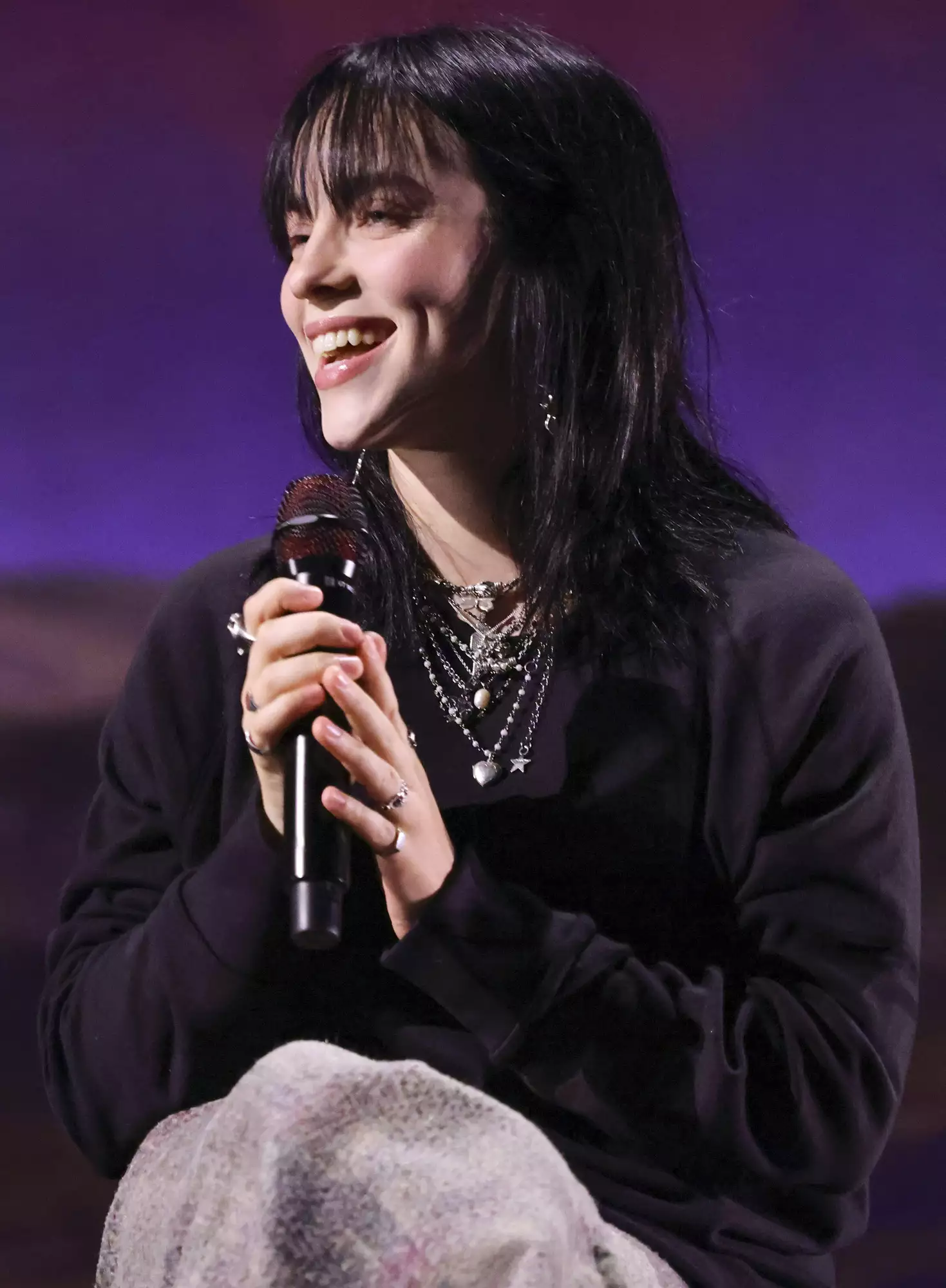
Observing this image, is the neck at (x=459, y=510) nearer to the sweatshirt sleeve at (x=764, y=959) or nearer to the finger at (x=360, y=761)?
the sweatshirt sleeve at (x=764, y=959)

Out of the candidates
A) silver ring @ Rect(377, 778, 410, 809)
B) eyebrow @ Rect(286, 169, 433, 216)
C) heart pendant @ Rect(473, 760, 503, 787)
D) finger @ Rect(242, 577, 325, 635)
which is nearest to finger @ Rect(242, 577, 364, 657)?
finger @ Rect(242, 577, 325, 635)

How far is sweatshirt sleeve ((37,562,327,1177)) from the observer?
1.01m

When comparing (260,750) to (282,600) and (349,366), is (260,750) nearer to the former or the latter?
(282,600)

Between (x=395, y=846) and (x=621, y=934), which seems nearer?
(x=395, y=846)

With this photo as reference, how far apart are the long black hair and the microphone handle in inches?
12.4

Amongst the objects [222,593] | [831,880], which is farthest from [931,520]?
[222,593]

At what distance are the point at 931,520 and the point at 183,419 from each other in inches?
26.3

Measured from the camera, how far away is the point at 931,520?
1306 millimetres

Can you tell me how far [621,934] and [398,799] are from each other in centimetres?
26

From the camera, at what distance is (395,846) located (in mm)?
929

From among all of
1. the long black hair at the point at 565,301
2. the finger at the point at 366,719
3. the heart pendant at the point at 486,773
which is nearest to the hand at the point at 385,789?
the finger at the point at 366,719

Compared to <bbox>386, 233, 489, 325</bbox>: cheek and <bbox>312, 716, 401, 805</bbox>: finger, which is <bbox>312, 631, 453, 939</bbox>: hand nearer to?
<bbox>312, 716, 401, 805</bbox>: finger

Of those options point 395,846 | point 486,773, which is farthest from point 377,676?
point 486,773

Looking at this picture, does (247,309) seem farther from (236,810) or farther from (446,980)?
(446,980)
